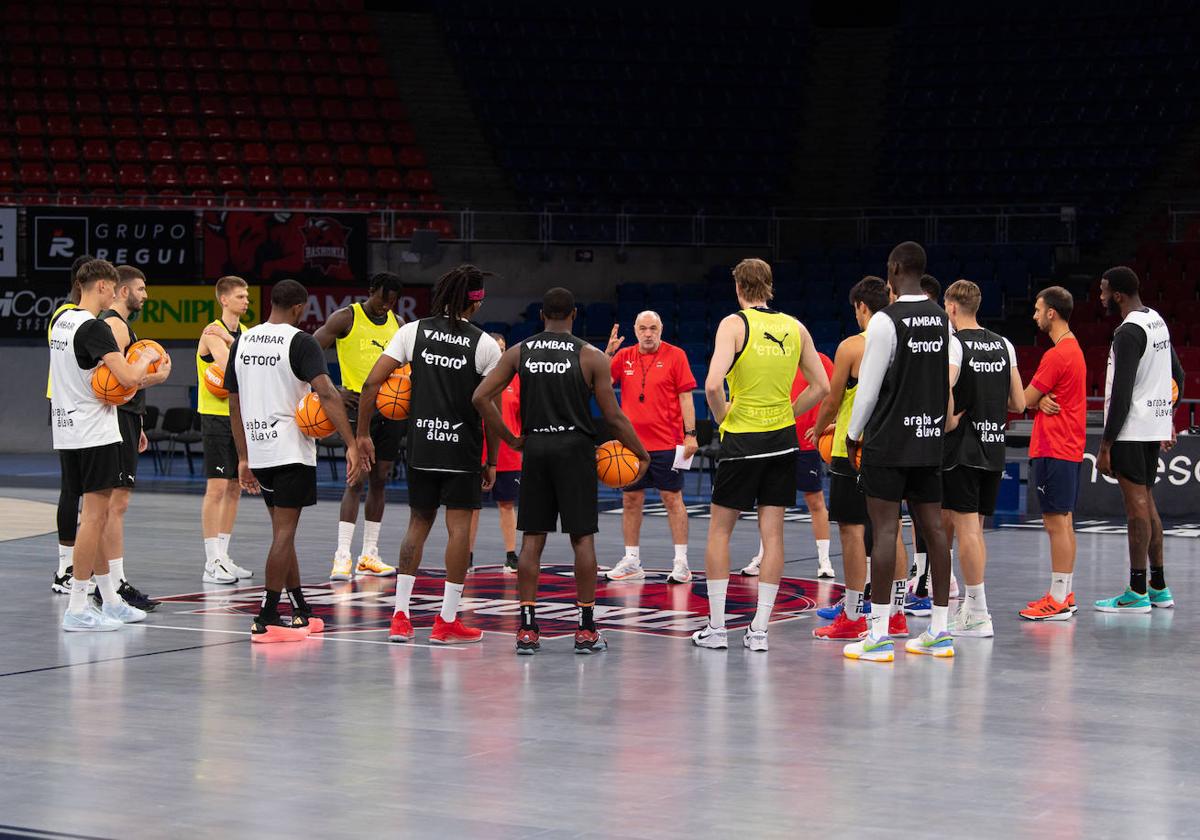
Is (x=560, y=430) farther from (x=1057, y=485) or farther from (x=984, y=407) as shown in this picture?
(x=1057, y=485)

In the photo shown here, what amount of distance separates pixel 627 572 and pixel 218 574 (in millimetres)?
2875

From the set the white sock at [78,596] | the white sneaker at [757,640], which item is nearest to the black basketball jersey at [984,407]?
the white sneaker at [757,640]

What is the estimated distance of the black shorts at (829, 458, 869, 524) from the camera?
9.43 metres

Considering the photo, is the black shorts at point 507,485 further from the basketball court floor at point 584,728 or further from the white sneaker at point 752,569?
the white sneaker at point 752,569

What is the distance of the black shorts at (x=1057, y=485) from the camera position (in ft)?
33.5

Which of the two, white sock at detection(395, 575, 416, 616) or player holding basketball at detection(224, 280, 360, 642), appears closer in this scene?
player holding basketball at detection(224, 280, 360, 642)

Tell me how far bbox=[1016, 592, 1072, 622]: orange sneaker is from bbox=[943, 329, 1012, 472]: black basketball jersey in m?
1.03

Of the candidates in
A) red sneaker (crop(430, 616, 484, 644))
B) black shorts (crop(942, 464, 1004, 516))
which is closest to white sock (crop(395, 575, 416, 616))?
red sneaker (crop(430, 616, 484, 644))

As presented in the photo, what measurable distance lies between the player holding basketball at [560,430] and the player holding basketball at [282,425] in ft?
3.23

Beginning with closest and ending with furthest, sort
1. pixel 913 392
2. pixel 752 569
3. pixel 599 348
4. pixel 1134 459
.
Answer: pixel 913 392 < pixel 1134 459 < pixel 752 569 < pixel 599 348

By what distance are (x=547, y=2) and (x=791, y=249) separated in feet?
27.4

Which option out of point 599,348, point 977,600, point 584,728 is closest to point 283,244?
point 599,348

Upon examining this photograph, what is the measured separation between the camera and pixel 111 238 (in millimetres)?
24172

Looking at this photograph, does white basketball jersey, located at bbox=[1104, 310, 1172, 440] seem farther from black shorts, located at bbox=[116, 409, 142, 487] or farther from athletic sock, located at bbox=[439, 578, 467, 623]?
black shorts, located at bbox=[116, 409, 142, 487]
